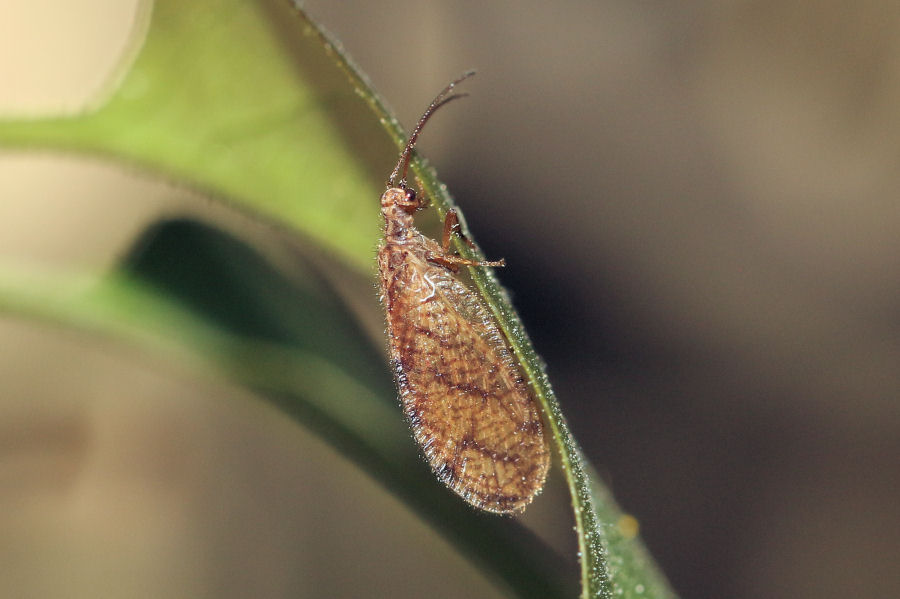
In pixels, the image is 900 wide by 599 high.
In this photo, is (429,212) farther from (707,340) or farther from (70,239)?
(70,239)

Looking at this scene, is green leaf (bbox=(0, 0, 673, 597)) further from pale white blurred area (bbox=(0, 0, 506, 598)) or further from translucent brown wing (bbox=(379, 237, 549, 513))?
pale white blurred area (bbox=(0, 0, 506, 598))

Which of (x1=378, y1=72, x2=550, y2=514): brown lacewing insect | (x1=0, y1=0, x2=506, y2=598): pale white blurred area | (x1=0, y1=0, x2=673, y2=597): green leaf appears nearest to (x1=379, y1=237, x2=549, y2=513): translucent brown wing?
(x1=378, y1=72, x2=550, y2=514): brown lacewing insect

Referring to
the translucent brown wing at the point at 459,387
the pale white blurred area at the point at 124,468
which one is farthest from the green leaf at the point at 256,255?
the pale white blurred area at the point at 124,468

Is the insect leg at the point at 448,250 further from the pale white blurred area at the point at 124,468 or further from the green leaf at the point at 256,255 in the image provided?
the pale white blurred area at the point at 124,468

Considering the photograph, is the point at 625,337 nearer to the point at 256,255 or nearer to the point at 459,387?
the point at 459,387

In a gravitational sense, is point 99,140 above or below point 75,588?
below

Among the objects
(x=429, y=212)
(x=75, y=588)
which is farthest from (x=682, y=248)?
(x=75, y=588)
